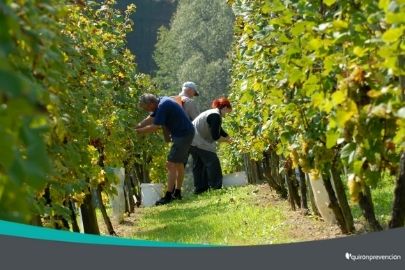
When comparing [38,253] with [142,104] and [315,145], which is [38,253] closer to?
[315,145]

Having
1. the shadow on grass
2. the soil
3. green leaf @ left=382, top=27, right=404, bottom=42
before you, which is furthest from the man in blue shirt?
green leaf @ left=382, top=27, right=404, bottom=42

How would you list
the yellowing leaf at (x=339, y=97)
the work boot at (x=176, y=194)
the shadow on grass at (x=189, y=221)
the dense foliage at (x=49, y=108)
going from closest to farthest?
1. the dense foliage at (x=49, y=108)
2. the yellowing leaf at (x=339, y=97)
3. the shadow on grass at (x=189, y=221)
4. the work boot at (x=176, y=194)

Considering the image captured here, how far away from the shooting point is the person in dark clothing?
12.9m

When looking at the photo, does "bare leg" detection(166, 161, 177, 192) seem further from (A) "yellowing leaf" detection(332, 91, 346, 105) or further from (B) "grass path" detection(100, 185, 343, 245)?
(A) "yellowing leaf" detection(332, 91, 346, 105)

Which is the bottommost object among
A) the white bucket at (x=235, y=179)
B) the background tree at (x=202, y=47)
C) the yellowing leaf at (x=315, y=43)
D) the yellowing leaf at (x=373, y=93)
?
the white bucket at (x=235, y=179)

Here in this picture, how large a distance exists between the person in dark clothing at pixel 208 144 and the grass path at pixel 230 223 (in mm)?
1415

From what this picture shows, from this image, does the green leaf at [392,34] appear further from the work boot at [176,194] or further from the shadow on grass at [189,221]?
the work boot at [176,194]

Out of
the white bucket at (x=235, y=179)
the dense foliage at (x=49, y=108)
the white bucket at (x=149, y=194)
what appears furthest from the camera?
the white bucket at (x=235, y=179)

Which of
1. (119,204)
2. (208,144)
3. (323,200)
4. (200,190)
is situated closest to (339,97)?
(323,200)

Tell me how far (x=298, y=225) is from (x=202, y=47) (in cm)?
4314

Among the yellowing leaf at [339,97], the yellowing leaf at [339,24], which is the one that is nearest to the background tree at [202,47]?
the yellowing leaf at [339,24]

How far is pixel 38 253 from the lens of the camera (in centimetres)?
352

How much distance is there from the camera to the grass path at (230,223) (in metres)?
6.44

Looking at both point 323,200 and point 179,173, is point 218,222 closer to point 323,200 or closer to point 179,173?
point 323,200
